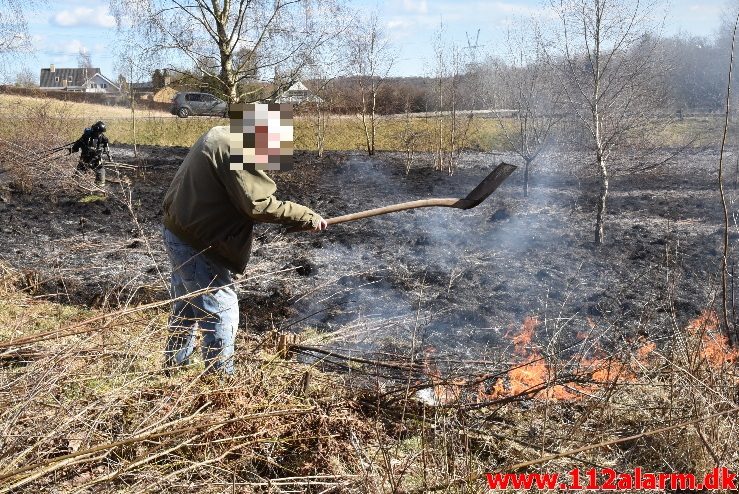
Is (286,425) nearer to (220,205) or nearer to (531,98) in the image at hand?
(220,205)

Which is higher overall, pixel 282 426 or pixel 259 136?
pixel 259 136

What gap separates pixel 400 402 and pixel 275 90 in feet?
42.2

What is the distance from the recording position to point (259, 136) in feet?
11.1

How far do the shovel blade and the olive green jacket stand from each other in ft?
4.71

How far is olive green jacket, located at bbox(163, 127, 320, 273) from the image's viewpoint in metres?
3.29

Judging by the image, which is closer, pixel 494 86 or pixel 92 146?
pixel 92 146

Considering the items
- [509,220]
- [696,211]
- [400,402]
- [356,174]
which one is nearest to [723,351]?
[400,402]

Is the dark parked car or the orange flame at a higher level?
the dark parked car

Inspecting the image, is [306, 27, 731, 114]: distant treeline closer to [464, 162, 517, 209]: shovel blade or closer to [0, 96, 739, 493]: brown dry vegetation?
[464, 162, 517, 209]: shovel blade

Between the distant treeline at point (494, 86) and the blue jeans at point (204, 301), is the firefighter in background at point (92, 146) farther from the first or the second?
the blue jeans at point (204, 301)

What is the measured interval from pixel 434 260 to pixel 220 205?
4.99m

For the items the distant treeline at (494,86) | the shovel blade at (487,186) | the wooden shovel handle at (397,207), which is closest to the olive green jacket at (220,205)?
the wooden shovel handle at (397,207)

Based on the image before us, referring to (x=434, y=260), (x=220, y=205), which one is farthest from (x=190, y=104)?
(x=220, y=205)

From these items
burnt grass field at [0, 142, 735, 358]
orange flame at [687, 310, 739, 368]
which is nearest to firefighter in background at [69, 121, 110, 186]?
burnt grass field at [0, 142, 735, 358]
